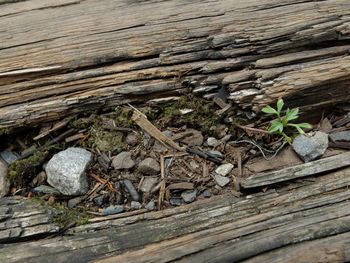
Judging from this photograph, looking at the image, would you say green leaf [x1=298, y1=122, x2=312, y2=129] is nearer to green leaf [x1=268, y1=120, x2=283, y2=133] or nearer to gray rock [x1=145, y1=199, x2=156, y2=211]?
green leaf [x1=268, y1=120, x2=283, y2=133]

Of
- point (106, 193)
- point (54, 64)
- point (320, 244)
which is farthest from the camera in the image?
point (54, 64)

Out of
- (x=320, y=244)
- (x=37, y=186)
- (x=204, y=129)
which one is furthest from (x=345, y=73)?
(x=37, y=186)

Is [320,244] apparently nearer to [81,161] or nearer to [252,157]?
[252,157]

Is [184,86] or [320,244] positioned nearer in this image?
[320,244]

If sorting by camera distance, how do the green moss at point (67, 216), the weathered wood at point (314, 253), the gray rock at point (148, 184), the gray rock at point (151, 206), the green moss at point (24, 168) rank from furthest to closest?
the green moss at point (24, 168) < the gray rock at point (148, 184) < the gray rock at point (151, 206) < the green moss at point (67, 216) < the weathered wood at point (314, 253)

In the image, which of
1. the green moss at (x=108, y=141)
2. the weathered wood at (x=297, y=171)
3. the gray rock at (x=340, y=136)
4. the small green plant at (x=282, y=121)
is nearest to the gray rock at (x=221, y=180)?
the weathered wood at (x=297, y=171)

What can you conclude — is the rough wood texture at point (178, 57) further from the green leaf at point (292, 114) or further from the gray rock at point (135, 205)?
the gray rock at point (135, 205)
